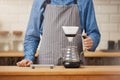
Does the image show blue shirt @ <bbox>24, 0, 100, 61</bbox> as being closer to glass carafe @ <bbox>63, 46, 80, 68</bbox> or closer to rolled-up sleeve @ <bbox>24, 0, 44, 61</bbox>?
rolled-up sleeve @ <bbox>24, 0, 44, 61</bbox>

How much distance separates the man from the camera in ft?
7.25

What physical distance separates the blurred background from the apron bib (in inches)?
50.1

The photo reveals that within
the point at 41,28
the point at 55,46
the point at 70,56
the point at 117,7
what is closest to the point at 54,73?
the point at 70,56

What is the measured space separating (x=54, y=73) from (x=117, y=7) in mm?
2193

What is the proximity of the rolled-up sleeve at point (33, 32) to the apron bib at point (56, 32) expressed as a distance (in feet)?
0.16

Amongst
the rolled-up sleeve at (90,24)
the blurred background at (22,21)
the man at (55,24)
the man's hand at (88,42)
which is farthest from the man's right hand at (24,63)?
the blurred background at (22,21)

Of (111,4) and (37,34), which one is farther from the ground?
(111,4)

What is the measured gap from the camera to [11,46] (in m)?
3.55

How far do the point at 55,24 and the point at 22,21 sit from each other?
1.44 m

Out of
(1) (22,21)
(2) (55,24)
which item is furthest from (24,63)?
(1) (22,21)

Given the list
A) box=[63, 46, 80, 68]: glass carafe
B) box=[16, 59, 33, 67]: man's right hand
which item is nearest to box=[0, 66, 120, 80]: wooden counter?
box=[63, 46, 80, 68]: glass carafe

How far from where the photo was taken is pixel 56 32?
87.7 inches

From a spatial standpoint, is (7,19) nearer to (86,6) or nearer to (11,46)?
(11,46)

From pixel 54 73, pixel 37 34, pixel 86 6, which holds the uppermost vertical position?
pixel 86 6
